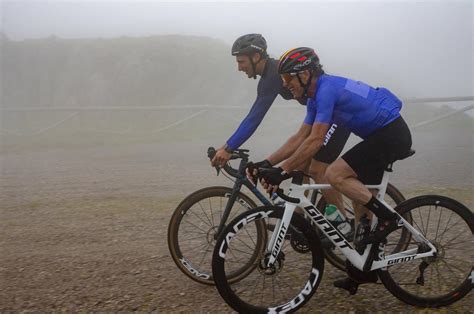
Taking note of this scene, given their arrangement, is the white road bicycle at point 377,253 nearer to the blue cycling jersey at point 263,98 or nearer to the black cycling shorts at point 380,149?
the black cycling shorts at point 380,149

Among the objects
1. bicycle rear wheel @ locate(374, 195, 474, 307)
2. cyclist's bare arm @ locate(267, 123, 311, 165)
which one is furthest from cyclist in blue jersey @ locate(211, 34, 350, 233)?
bicycle rear wheel @ locate(374, 195, 474, 307)

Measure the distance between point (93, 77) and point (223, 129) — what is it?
19.1m

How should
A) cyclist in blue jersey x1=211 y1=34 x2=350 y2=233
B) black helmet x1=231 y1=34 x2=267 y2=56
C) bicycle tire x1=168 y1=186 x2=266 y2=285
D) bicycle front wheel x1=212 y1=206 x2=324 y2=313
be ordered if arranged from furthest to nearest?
black helmet x1=231 y1=34 x2=267 y2=56, cyclist in blue jersey x1=211 y1=34 x2=350 y2=233, bicycle tire x1=168 y1=186 x2=266 y2=285, bicycle front wheel x1=212 y1=206 x2=324 y2=313

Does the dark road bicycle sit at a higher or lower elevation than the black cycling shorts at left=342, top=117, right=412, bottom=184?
lower

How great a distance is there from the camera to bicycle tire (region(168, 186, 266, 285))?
14.0 feet

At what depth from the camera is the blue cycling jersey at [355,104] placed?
3666mm

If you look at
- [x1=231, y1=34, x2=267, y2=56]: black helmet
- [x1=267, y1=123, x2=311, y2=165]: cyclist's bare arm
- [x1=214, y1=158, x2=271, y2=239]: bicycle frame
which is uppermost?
[x1=231, y1=34, x2=267, y2=56]: black helmet

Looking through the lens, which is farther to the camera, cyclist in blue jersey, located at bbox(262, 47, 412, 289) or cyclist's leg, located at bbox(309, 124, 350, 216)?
cyclist's leg, located at bbox(309, 124, 350, 216)

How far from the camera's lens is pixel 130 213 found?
7449mm

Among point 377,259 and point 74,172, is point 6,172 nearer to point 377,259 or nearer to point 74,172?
point 74,172

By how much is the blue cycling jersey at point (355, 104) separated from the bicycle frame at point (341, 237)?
50cm

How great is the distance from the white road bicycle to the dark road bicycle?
363mm

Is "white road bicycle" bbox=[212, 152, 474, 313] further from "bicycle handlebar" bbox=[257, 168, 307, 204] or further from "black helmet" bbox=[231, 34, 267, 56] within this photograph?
"black helmet" bbox=[231, 34, 267, 56]

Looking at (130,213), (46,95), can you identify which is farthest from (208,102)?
(130,213)
